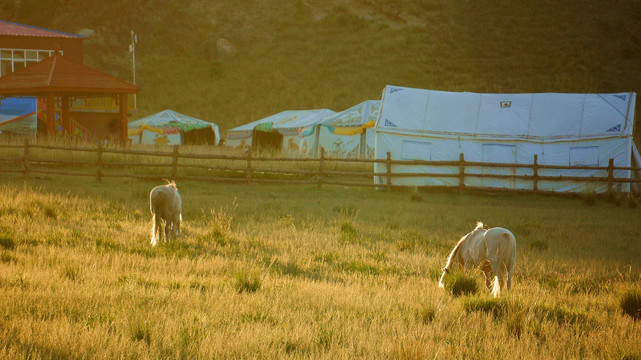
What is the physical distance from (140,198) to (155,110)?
128 feet

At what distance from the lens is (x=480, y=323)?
18.4 feet

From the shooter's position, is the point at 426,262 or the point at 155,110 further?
the point at 155,110

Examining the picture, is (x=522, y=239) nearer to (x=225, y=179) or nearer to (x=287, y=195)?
(x=287, y=195)

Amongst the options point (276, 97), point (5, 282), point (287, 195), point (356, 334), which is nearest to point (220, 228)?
point (5, 282)

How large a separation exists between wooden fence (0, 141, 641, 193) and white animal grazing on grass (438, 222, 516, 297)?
12.2m

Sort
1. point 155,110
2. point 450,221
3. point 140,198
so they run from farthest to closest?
point 155,110 < point 140,198 < point 450,221

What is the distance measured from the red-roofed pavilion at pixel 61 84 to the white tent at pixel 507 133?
15.6 meters

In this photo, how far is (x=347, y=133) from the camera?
3222 centimetres

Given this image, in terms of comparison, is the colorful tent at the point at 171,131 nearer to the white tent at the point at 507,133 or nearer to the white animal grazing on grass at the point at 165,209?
the white tent at the point at 507,133

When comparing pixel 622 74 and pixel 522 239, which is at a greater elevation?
pixel 622 74

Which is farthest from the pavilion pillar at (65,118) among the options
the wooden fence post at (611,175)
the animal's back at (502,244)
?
the animal's back at (502,244)

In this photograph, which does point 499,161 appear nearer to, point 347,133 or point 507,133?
point 507,133

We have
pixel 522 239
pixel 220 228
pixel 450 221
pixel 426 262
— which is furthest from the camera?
pixel 450 221

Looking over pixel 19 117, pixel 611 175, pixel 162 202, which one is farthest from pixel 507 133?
pixel 19 117
